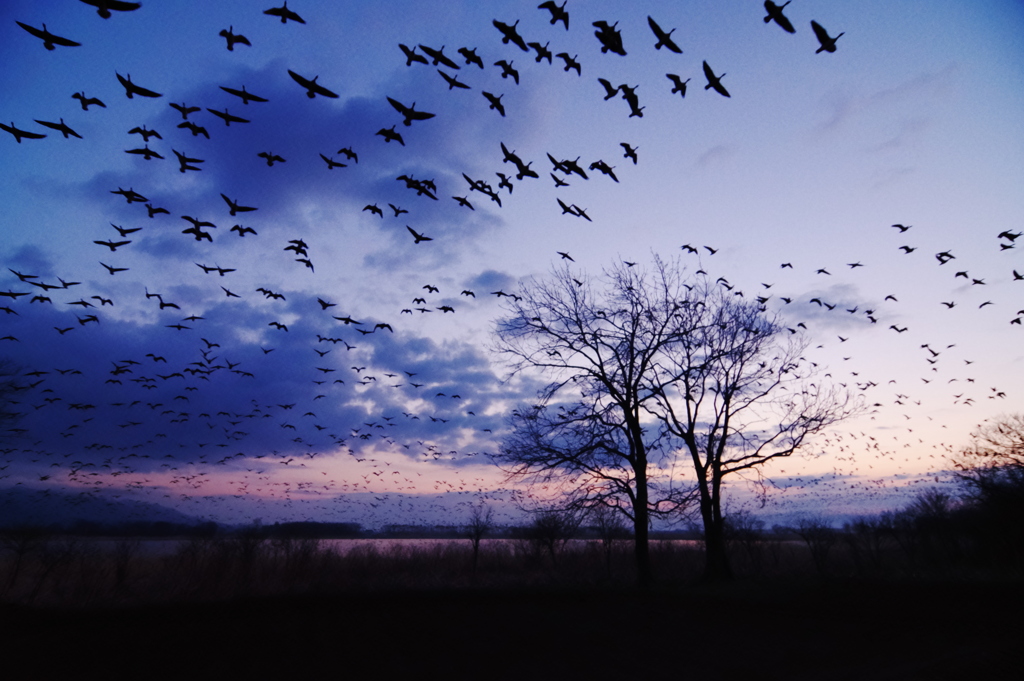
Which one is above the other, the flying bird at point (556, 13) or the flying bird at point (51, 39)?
the flying bird at point (556, 13)

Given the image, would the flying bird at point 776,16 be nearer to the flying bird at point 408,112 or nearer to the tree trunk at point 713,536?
the flying bird at point 408,112

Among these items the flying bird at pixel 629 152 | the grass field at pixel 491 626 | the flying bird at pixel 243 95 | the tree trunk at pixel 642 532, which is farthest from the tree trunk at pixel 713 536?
the flying bird at pixel 243 95

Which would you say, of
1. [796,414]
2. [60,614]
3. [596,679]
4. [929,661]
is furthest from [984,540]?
[60,614]

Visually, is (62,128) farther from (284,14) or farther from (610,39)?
(610,39)

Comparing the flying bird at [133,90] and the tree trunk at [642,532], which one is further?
the tree trunk at [642,532]

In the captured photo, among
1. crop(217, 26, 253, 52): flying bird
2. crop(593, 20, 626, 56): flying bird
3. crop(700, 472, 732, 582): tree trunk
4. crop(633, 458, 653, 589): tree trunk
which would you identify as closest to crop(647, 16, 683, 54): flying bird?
crop(593, 20, 626, 56): flying bird

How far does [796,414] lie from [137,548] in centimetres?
3450

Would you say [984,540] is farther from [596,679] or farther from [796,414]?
[596,679]

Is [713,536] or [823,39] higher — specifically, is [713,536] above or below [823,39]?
below

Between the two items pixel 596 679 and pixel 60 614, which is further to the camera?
pixel 60 614

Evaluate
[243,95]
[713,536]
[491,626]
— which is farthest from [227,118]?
[713,536]

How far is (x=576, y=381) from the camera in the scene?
2162cm

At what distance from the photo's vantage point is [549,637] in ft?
44.3

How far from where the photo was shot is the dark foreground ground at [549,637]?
1088 centimetres
